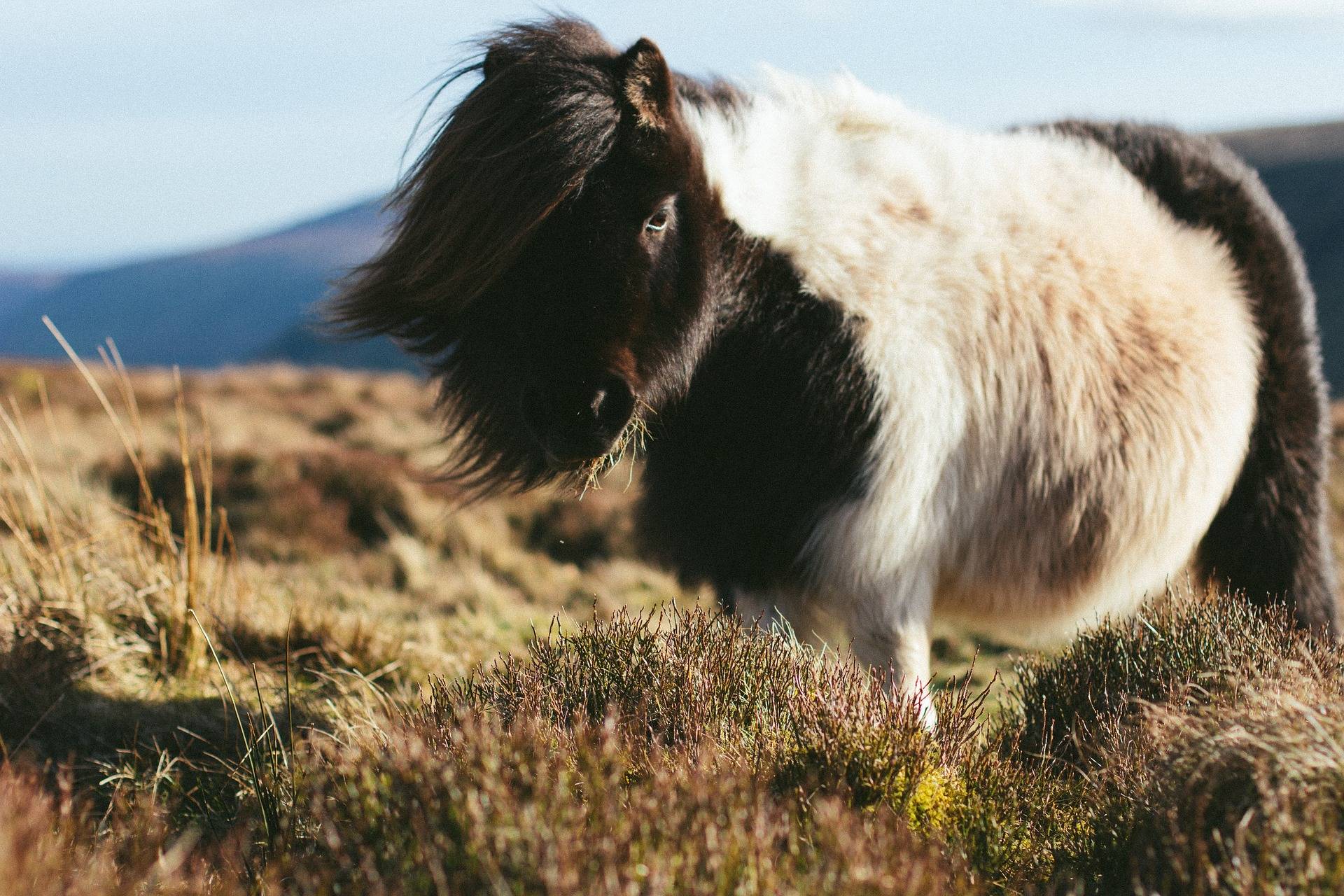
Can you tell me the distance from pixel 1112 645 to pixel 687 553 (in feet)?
3.99

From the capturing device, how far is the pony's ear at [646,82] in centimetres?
235

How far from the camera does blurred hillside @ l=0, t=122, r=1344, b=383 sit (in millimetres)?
70750

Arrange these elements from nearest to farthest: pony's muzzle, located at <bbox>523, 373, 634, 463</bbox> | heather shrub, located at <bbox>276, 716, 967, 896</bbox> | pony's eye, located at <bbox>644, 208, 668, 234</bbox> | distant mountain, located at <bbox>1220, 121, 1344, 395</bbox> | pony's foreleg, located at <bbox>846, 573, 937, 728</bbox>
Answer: heather shrub, located at <bbox>276, 716, 967, 896</bbox> < pony's muzzle, located at <bbox>523, 373, 634, 463</bbox> < pony's eye, located at <bbox>644, 208, 668, 234</bbox> < pony's foreleg, located at <bbox>846, 573, 937, 728</bbox> < distant mountain, located at <bbox>1220, 121, 1344, 395</bbox>

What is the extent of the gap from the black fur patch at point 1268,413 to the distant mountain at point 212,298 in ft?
312

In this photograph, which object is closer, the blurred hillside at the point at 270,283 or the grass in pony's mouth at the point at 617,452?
the grass in pony's mouth at the point at 617,452

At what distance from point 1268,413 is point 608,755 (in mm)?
2537

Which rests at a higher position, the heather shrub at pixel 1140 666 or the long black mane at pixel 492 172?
the long black mane at pixel 492 172

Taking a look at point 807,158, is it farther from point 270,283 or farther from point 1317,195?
point 270,283

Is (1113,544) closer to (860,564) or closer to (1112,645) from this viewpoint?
(1112,645)

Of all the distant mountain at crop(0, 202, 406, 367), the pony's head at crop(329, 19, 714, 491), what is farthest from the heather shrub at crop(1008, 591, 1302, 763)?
the distant mountain at crop(0, 202, 406, 367)

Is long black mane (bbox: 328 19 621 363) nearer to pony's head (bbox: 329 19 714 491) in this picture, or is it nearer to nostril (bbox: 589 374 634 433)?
pony's head (bbox: 329 19 714 491)

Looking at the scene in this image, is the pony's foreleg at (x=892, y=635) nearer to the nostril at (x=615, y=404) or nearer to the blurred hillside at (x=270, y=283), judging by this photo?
the nostril at (x=615, y=404)

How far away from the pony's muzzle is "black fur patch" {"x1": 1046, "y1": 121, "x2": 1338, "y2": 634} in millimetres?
1997

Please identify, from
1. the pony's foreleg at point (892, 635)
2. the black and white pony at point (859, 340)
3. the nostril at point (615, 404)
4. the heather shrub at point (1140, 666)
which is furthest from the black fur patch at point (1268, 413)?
the nostril at point (615, 404)
